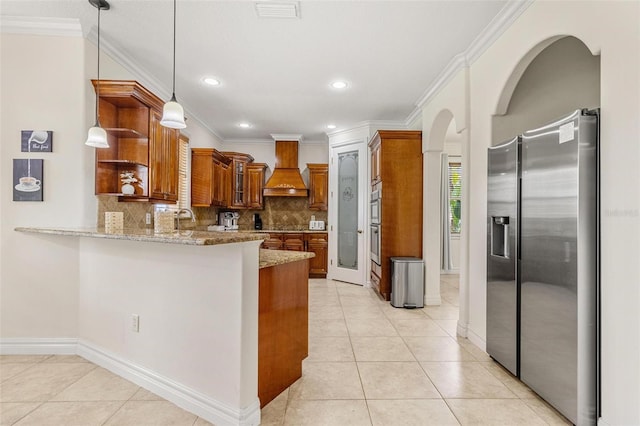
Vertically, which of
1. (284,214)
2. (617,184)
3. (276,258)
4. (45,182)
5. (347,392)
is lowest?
(347,392)

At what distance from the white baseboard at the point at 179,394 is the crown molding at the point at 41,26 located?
268cm

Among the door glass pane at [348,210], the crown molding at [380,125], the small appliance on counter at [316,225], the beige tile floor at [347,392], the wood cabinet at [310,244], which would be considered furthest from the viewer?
the small appliance on counter at [316,225]

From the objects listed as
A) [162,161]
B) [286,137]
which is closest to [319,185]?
[286,137]

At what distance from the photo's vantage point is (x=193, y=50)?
9.84 ft

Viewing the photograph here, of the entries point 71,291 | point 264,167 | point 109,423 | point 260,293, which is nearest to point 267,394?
point 260,293

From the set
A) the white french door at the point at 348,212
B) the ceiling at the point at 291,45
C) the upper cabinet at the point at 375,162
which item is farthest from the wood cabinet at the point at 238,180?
the upper cabinet at the point at 375,162

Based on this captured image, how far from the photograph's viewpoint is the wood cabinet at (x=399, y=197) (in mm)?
4348

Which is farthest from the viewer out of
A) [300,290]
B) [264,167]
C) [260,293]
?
[264,167]

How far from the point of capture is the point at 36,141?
2.63m

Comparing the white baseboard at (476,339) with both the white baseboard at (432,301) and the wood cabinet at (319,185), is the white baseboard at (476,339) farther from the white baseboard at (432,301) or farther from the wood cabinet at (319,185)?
the wood cabinet at (319,185)

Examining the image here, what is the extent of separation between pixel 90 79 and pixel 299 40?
189 centimetres

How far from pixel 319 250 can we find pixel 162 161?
11.2 feet

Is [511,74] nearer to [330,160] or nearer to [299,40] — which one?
[299,40]

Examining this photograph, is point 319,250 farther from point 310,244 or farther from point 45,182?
point 45,182
